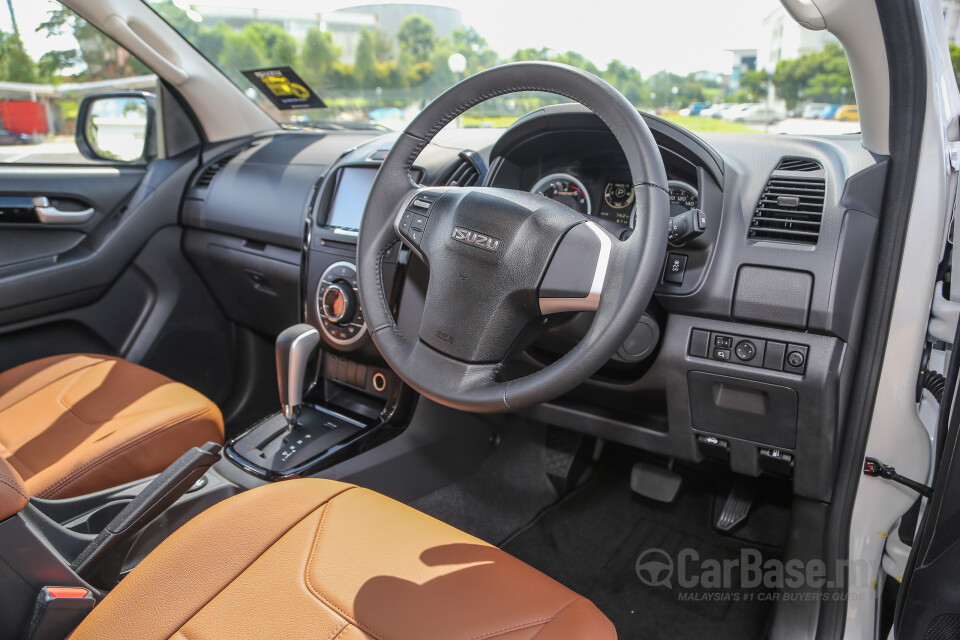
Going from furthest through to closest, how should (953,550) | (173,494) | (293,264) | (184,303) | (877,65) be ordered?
1. (184,303)
2. (293,264)
3. (173,494)
4. (877,65)
5. (953,550)

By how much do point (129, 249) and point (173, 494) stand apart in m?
1.26

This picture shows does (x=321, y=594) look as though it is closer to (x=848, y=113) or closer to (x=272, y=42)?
(x=848, y=113)

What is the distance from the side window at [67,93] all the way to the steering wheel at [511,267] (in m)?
1.47

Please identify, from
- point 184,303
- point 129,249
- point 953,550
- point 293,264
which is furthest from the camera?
point 184,303

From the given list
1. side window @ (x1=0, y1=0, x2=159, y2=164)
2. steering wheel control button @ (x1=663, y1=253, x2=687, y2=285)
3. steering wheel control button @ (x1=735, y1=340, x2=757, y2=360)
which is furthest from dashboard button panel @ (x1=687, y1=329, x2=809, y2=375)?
side window @ (x1=0, y1=0, x2=159, y2=164)

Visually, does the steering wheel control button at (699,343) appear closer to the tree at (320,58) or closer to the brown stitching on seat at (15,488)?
the brown stitching on seat at (15,488)

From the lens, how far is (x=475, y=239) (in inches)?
45.0

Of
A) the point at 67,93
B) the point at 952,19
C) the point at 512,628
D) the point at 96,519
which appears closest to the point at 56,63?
the point at 67,93

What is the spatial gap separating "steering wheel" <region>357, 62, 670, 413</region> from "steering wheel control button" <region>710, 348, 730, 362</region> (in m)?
0.37

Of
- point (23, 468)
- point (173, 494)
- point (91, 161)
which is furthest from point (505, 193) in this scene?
point (91, 161)

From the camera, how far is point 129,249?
2.25 metres

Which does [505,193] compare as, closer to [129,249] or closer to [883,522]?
[883,522]

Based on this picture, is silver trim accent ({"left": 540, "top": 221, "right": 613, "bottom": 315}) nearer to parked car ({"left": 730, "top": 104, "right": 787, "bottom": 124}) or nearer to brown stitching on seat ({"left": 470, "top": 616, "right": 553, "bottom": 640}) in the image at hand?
brown stitching on seat ({"left": 470, "top": 616, "right": 553, "bottom": 640})

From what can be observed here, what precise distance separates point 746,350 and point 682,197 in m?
0.33
